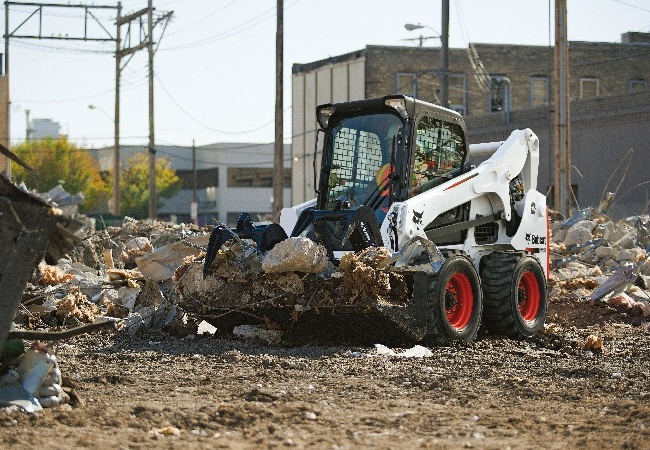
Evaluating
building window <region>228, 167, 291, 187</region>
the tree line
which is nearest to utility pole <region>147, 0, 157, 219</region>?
the tree line

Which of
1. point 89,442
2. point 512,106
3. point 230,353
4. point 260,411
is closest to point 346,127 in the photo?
point 230,353

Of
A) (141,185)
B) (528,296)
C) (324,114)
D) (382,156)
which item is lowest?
(528,296)

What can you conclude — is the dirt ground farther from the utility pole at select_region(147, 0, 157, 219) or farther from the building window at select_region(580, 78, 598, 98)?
the building window at select_region(580, 78, 598, 98)

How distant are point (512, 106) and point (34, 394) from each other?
43549 millimetres

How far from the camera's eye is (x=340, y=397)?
337 inches

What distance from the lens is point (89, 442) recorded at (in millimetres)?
6707

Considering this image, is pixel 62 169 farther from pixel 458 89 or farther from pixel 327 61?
pixel 458 89

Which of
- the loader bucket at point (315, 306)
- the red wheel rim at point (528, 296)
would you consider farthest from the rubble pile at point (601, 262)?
the loader bucket at point (315, 306)

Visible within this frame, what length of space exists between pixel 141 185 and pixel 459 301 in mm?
82683

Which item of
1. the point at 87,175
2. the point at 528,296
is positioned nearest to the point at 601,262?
the point at 528,296

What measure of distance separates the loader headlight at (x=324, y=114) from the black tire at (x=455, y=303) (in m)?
2.53

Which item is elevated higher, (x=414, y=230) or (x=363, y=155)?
(x=363, y=155)

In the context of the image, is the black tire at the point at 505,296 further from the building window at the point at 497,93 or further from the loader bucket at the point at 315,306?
the building window at the point at 497,93

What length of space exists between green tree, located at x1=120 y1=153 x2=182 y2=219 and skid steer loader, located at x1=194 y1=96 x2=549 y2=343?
76.3 metres
